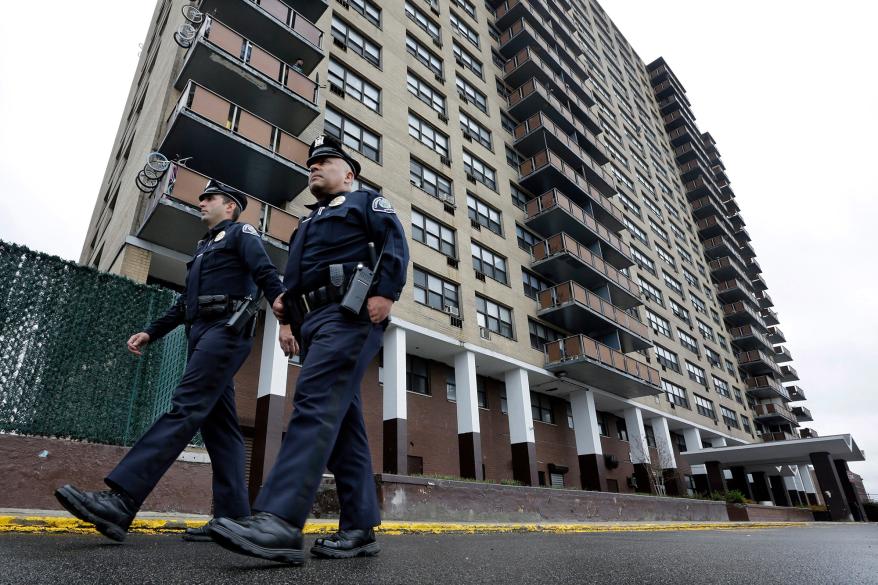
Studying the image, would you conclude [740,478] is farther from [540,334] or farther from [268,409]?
[268,409]

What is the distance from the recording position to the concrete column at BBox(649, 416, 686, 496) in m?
27.3

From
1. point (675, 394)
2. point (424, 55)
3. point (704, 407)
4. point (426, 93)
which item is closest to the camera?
point (426, 93)

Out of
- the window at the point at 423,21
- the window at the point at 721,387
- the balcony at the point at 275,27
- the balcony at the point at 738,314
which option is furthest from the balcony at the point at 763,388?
the balcony at the point at 275,27

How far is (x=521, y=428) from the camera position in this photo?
20.3 m

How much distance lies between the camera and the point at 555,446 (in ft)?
77.0

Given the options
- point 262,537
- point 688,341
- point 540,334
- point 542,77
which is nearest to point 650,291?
point 688,341

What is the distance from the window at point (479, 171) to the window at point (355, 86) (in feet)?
16.7

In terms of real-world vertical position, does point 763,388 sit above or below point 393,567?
above

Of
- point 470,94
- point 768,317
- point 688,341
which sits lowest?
point 688,341

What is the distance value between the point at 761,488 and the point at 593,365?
2584 centimetres

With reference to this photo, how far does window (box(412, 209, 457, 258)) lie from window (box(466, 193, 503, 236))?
2.21m

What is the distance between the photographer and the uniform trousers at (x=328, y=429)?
2414mm

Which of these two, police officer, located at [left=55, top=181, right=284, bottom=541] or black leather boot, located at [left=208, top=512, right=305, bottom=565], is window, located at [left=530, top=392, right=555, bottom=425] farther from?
black leather boot, located at [left=208, top=512, right=305, bottom=565]

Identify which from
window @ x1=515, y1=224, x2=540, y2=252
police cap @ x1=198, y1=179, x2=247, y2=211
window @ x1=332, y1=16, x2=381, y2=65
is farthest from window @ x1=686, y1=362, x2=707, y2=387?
police cap @ x1=198, y1=179, x2=247, y2=211
